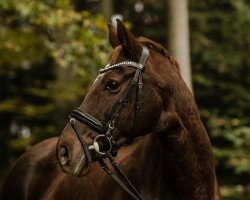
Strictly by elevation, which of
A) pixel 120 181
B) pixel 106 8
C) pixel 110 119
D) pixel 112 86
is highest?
pixel 112 86

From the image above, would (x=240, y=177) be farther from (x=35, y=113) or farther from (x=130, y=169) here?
(x=130, y=169)

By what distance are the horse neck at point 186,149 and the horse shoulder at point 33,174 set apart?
189cm

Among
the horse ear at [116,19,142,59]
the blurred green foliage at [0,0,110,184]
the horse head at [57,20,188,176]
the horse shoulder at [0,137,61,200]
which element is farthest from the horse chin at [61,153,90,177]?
the blurred green foliage at [0,0,110,184]

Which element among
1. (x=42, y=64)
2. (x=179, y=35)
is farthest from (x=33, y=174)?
(x=42, y=64)

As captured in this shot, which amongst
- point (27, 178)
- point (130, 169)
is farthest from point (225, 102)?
point (130, 169)

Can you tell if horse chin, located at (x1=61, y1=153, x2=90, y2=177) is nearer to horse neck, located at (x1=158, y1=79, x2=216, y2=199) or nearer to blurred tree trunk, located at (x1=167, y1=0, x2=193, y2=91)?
horse neck, located at (x1=158, y1=79, x2=216, y2=199)

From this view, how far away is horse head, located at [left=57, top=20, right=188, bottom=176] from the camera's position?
363cm

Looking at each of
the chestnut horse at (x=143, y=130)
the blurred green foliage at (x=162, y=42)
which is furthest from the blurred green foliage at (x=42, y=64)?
the chestnut horse at (x=143, y=130)

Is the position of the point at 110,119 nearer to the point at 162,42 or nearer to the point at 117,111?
the point at 117,111

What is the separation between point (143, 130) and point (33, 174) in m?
2.33

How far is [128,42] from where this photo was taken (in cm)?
370

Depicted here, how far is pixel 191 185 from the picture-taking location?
388cm

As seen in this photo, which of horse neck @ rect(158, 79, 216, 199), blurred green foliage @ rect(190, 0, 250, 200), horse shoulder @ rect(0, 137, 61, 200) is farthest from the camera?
blurred green foliage @ rect(190, 0, 250, 200)

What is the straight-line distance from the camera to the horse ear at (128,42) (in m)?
3.62
